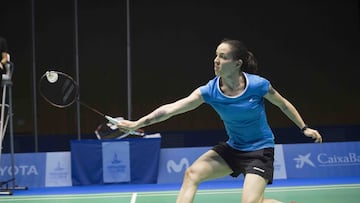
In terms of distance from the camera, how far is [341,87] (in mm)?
14070

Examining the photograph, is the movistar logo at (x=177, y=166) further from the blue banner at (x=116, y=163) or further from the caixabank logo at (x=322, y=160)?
the caixabank logo at (x=322, y=160)

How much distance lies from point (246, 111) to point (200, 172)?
0.52 metres

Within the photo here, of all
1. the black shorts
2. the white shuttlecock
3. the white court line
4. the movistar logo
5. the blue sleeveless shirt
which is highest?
the white shuttlecock

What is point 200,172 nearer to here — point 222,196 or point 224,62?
point 224,62

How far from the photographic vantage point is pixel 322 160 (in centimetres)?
811

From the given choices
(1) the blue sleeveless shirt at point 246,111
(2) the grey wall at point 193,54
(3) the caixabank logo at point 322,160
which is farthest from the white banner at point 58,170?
(2) the grey wall at point 193,54

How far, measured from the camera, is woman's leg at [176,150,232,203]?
3.54 meters

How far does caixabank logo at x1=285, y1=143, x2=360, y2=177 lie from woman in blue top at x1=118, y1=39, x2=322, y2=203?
4443mm

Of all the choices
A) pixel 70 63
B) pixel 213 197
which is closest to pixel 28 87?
pixel 70 63

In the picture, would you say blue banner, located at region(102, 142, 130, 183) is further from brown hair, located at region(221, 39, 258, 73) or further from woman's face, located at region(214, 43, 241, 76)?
woman's face, located at region(214, 43, 241, 76)

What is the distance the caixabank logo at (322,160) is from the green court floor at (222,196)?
1.03 metres

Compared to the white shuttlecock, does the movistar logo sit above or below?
below

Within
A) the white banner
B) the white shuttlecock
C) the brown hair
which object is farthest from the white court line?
the brown hair

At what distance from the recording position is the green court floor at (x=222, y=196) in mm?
5973
